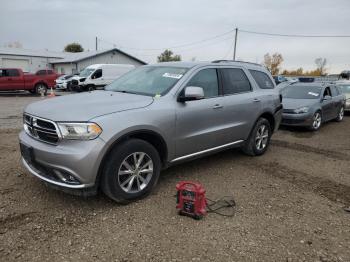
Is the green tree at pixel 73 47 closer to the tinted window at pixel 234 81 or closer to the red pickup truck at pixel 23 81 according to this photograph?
the red pickup truck at pixel 23 81

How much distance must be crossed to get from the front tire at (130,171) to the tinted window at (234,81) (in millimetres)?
1863

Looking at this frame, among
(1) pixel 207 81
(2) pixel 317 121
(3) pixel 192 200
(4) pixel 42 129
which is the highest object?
(1) pixel 207 81

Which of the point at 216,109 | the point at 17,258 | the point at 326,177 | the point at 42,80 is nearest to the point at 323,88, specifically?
the point at 326,177

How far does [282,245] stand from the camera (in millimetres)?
2980

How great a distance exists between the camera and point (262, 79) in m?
5.93

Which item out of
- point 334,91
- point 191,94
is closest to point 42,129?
point 191,94

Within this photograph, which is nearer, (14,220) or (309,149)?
(14,220)

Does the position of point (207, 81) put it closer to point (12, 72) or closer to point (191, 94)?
point (191, 94)

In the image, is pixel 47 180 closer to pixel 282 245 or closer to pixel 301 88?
pixel 282 245

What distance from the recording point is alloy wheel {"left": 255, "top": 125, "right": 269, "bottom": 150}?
19.1ft

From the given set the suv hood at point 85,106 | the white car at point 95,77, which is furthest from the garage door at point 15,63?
the suv hood at point 85,106

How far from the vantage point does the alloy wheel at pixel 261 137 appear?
19.1ft

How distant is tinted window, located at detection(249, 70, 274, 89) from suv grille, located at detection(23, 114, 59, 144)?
3.78m

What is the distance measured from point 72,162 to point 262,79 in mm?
4174
